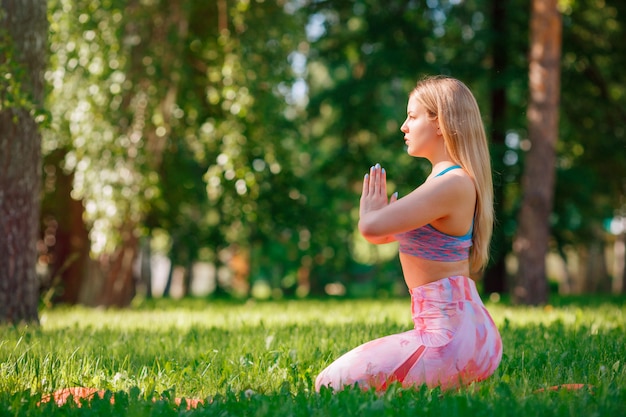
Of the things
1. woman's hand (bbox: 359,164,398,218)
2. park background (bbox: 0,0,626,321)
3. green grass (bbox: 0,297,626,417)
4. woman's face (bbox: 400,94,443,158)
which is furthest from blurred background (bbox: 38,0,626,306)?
woman's hand (bbox: 359,164,398,218)

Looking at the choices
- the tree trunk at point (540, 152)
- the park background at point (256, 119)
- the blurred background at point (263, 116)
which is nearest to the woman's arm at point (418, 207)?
the park background at point (256, 119)

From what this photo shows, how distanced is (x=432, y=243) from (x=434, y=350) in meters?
0.53

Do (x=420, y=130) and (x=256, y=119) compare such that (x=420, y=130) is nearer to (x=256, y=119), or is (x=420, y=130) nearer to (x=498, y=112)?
(x=256, y=119)

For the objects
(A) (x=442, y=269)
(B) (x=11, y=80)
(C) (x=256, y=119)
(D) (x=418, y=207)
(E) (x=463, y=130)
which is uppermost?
(C) (x=256, y=119)

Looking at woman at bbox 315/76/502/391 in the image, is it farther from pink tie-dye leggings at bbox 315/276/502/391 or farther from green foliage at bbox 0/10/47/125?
green foliage at bbox 0/10/47/125

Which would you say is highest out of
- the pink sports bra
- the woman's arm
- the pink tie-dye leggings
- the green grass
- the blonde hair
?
the blonde hair

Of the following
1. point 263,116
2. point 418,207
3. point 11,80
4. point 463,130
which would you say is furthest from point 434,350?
point 263,116

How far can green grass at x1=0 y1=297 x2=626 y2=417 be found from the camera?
331 centimetres

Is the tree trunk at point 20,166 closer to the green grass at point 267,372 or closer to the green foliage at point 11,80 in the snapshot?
the green foliage at point 11,80

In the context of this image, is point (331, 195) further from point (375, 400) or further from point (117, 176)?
point (375, 400)

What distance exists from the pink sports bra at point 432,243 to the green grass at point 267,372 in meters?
0.66

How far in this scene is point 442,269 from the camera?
12.2ft

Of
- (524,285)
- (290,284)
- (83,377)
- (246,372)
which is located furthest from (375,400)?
(290,284)

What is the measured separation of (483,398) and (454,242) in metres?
0.76
